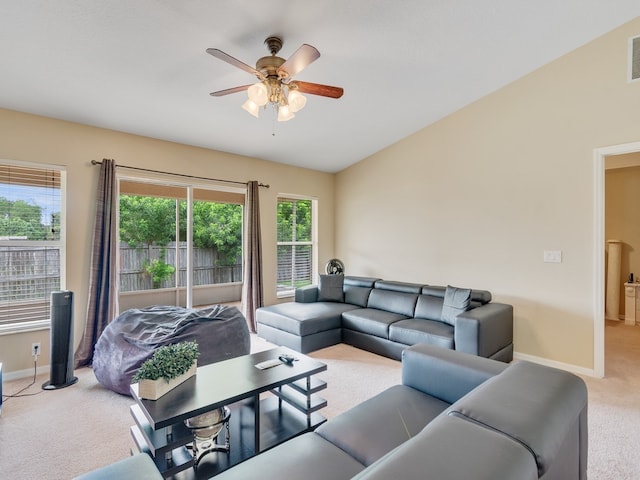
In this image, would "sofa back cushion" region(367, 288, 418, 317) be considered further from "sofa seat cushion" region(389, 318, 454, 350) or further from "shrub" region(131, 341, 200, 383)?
"shrub" region(131, 341, 200, 383)

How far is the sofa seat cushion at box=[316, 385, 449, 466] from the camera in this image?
146 cm

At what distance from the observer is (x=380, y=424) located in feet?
5.34

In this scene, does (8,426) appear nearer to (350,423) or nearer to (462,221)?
(350,423)

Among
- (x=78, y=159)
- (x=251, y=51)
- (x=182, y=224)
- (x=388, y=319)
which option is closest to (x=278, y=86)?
(x=251, y=51)

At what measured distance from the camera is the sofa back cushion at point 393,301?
4.21 metres

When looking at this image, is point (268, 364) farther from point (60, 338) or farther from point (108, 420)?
point (60, 338)

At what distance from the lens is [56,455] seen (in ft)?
6.97

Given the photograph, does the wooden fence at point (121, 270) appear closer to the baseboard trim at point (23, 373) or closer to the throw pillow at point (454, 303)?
the baseboard trim at point (23, 373)

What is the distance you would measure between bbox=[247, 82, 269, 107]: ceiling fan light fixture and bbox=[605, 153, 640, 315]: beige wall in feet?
20.8

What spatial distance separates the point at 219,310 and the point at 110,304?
139cm

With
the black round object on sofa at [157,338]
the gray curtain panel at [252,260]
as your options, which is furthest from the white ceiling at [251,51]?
the black round object on sofa at [157,338]

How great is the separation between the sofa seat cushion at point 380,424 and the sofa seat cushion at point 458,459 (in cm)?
54

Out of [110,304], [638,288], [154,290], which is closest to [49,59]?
[110,304]

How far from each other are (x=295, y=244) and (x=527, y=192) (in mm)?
3553
